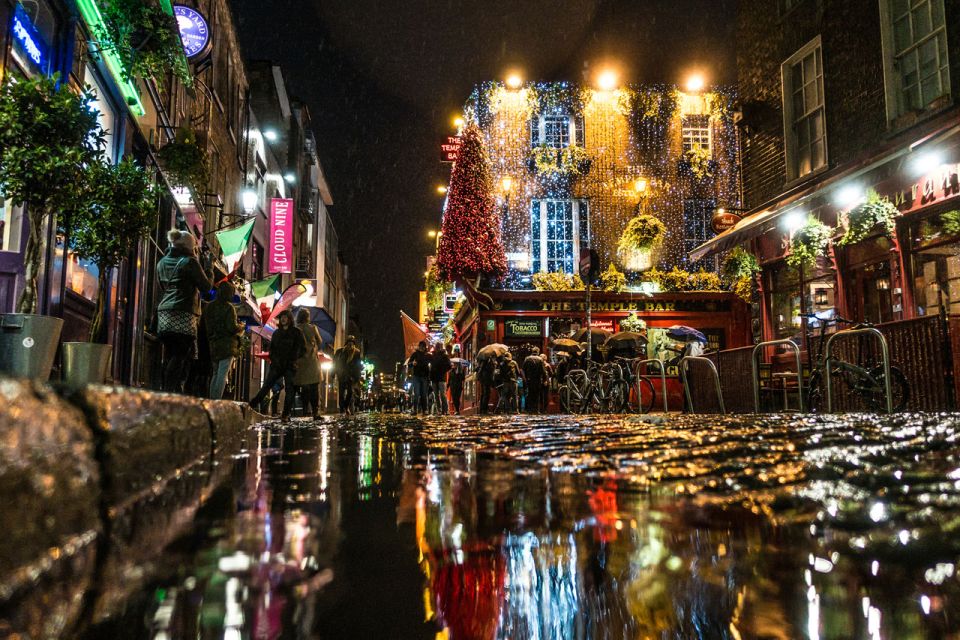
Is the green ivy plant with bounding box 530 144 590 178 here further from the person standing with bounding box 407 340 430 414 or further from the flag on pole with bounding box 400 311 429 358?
the person standing with bounding box 407 340 430 414

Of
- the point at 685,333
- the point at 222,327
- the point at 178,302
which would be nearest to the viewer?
the point at 178,302

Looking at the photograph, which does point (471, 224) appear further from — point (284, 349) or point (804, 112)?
point (284, 349)

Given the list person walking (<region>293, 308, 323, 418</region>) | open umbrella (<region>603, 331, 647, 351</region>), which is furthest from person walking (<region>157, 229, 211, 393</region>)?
open umbrella (<region>603, 331, 647, 351</region>)

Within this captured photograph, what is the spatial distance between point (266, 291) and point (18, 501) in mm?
19830

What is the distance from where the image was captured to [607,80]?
24.2m

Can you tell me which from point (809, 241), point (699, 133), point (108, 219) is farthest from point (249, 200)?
point (809, 241)

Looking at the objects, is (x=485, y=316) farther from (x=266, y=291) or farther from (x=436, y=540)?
(x=436, y=540)

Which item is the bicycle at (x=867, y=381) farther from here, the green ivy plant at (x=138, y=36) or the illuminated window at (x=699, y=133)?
the illuminated window at (x=699, y=133)

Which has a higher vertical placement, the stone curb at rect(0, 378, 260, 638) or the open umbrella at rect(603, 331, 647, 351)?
the open umbrella at rect(603, 331, 647, 351)

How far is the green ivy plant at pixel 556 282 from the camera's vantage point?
74.7 ft

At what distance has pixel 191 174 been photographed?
10617 millimetres

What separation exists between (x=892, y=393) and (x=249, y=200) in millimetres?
19666

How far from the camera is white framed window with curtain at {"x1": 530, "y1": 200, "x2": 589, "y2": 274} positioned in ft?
77.7

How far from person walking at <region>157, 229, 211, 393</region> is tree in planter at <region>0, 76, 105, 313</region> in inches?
82.7
